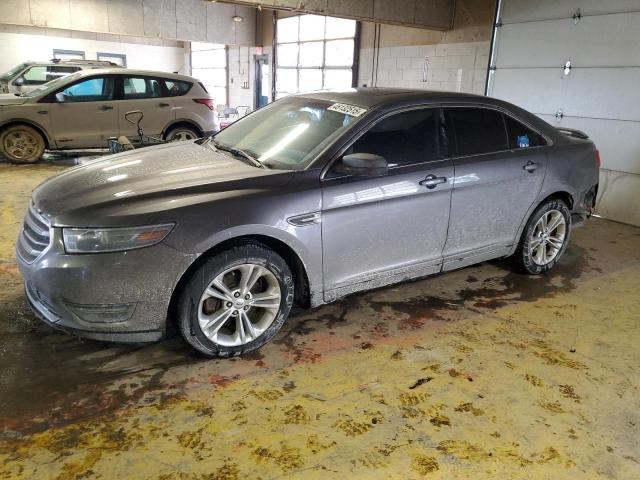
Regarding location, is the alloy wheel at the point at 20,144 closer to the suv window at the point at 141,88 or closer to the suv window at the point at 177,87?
the suv window at the point at 141,88

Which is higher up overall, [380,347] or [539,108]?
[539,108]

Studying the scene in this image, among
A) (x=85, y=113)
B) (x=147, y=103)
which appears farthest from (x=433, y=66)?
(x=85, y=113)

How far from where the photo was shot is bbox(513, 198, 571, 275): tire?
403 cm

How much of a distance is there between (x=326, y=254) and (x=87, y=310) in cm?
129

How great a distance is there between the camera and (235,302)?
276 cm

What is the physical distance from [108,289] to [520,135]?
3050mm

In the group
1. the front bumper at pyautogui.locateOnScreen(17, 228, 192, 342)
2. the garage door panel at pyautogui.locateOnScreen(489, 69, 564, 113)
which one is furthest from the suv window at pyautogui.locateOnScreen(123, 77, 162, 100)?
the front bumper at pyautogui.locateOnScreen(17, 228, 192, 342)

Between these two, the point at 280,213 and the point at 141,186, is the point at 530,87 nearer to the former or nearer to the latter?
the point at 280,213

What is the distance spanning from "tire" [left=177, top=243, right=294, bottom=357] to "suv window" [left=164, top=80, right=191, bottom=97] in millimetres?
6643

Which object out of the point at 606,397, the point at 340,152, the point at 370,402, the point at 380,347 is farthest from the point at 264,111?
the point at 606,397

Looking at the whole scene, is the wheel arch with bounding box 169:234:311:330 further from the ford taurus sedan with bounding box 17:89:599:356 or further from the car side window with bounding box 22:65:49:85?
the car side window with bounding box 22:65:49:85

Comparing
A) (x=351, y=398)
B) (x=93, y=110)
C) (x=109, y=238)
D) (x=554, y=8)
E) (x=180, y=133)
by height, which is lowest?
(x=351, y=398)

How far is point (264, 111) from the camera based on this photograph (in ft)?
12.5

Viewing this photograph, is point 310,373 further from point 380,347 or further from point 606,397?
point 606,397
